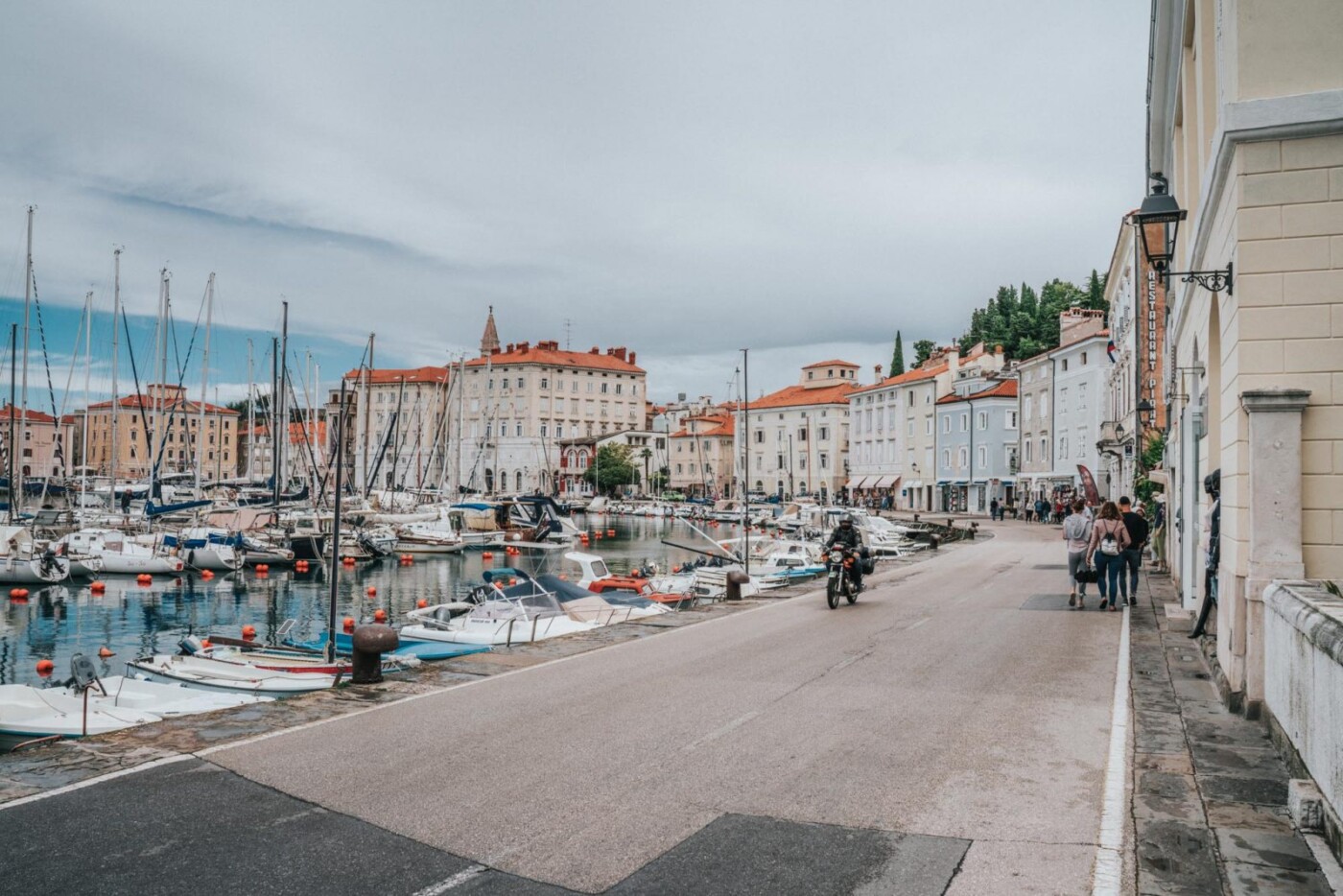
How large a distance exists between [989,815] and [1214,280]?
6.33m

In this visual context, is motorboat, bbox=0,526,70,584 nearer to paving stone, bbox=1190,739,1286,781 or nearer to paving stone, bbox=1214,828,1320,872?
paving stone, bbox=1190,739,1286,781

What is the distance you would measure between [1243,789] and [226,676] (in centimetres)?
1600

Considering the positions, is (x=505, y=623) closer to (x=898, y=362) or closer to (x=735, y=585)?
(x=735, y=585)

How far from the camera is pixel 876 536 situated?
46.5 m

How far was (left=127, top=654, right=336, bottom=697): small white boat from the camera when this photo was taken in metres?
16.5

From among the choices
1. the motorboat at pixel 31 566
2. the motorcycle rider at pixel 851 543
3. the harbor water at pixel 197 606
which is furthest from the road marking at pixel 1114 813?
the motorboat at pixel 31 566

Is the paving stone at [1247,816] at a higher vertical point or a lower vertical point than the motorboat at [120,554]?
higher

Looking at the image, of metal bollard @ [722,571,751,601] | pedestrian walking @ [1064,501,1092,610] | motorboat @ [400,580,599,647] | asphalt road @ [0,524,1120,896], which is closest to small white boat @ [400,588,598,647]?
motorboat @ [400,580,599,647]

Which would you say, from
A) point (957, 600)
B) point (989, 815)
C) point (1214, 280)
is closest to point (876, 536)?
point (957, 600)

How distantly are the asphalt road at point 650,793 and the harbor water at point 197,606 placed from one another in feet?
48.5

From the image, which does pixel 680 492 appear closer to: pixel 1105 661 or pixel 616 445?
pixel 616 445

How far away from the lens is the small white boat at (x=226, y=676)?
1652 cm

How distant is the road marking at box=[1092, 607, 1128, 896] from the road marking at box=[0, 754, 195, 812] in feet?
21.8

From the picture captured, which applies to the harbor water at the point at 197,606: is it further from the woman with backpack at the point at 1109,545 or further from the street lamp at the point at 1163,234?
the street lamp at the point at 1163,234
